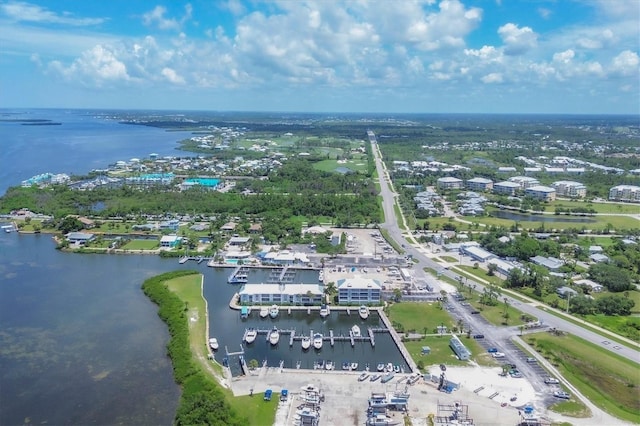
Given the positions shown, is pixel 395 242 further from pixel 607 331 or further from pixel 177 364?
pixel 177 364

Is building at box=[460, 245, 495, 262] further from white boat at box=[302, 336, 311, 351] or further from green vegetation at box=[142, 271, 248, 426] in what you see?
green vegetation at box=[142, 271, 248, 426]

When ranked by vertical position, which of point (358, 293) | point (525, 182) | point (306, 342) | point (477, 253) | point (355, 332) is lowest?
point (306, 342)

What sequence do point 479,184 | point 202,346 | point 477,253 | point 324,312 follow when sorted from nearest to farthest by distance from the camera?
point 202,346, point 324,312, point 477,253, point 479,184

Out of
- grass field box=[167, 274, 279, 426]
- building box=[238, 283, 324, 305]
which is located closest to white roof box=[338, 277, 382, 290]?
building box=[238, 283, 324, 305]

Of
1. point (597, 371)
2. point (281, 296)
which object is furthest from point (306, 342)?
point (597, 371)

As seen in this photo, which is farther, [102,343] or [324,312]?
[324,312]

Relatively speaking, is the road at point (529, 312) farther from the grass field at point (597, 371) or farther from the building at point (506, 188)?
the building at point (506, 188)

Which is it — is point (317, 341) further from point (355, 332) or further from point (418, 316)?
point (418, 316)
